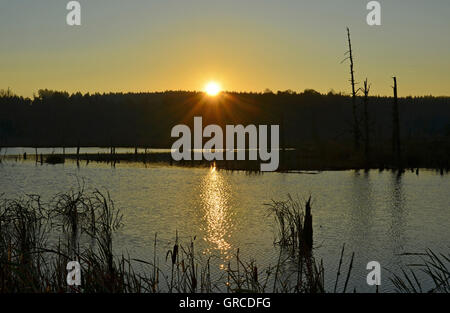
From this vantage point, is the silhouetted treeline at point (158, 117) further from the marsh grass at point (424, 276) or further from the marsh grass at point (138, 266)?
the marsh grass at point (424, 276)

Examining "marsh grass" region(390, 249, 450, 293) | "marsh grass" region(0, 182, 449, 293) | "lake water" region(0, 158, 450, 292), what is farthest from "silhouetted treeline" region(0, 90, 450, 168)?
"marsh grass" region(390, 249, 450, 293)

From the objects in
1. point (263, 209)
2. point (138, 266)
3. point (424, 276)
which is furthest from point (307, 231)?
point (263, 209)

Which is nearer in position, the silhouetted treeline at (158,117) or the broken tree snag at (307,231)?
the broken tree snag at (307,231)

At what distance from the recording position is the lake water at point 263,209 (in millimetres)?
17281

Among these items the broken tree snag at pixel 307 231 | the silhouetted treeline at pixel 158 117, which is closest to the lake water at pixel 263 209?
the broken tree snag at pixel 307 231

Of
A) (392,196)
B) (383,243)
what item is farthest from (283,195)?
(383,243)

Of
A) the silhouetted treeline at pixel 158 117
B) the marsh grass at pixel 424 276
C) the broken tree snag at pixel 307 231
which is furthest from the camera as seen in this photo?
the silhouetted treeline at pixel 158 117

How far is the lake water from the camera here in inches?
680

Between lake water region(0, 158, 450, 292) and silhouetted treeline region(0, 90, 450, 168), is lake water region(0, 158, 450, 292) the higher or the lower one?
the lower one

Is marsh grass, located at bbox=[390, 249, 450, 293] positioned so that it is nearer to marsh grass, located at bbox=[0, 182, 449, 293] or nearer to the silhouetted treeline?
marsh grass, located at bbox=[0, 182, 449, 293]

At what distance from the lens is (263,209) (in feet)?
86.0

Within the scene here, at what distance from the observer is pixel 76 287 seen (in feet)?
28.8

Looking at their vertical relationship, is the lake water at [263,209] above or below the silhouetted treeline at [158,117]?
below
